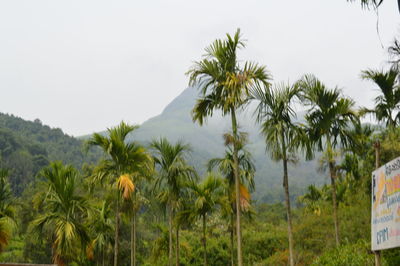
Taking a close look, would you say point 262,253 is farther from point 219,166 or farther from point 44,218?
point 44,218

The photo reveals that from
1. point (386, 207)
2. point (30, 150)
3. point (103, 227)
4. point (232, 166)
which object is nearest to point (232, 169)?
point (232, 166)

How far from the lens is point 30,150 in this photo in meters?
95.0

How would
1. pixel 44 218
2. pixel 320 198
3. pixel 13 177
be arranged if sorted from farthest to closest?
pixel 13 177
pixel 320 198
pixel 44 218

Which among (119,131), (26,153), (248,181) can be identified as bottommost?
(248,181)

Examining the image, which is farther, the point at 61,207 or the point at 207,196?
the point at 207,196

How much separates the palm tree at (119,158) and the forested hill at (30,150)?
51.6m

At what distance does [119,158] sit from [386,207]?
28.8ft

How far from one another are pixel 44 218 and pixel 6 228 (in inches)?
151

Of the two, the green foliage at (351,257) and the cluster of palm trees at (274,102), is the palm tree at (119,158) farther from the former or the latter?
the green foliage at (351,257)

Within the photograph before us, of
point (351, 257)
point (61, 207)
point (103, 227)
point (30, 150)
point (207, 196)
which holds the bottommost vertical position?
point (351, 257)

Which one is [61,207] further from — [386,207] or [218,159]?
[386,207]

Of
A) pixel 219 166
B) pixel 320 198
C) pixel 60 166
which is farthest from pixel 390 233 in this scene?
pixel 320 198

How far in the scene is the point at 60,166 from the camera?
40.2 feet

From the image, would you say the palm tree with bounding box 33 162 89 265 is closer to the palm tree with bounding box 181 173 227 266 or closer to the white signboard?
the palm tree with bounding box 181 173 227 266
